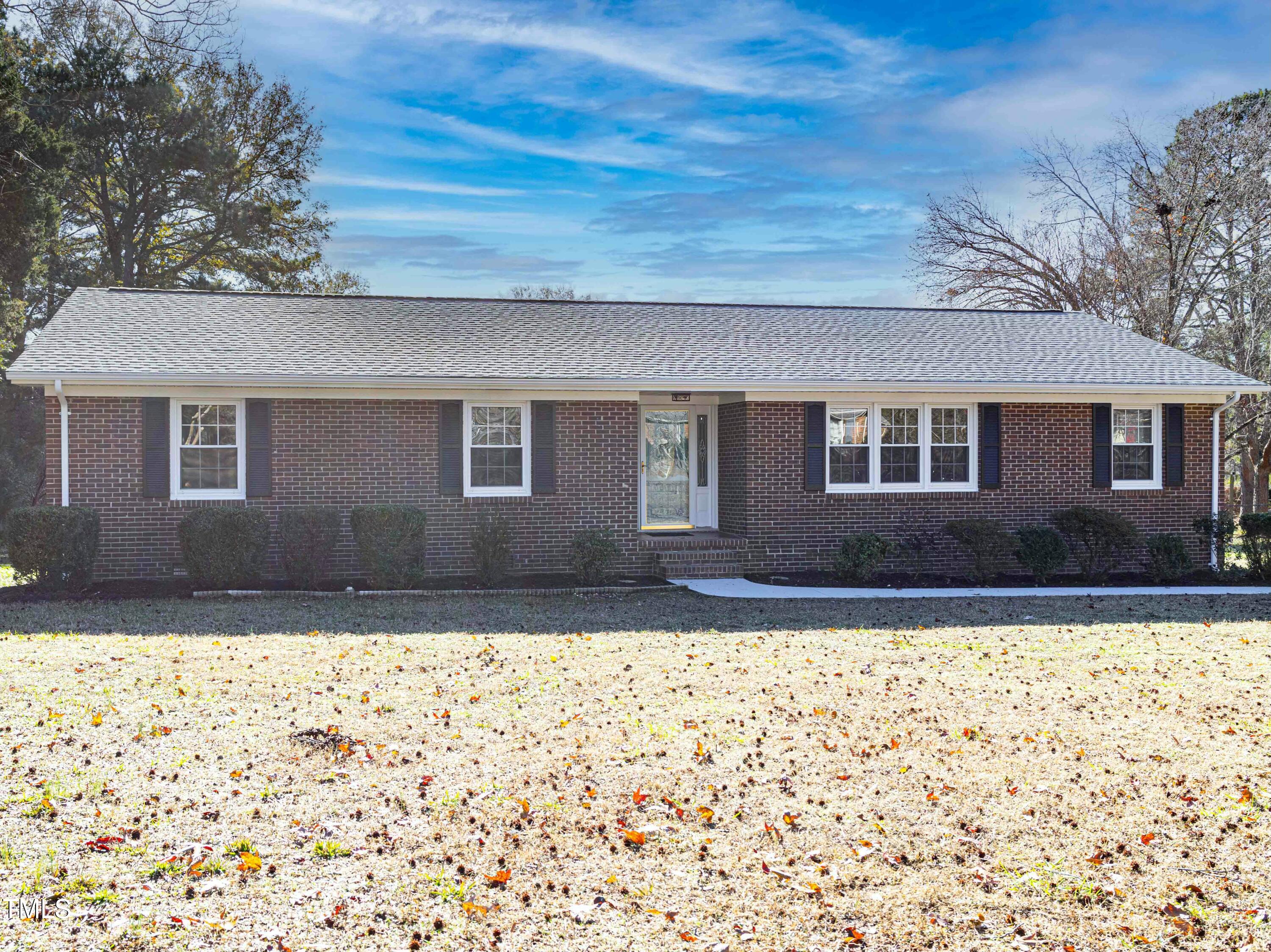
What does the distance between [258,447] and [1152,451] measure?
533 inches

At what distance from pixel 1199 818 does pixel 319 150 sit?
31624 mm

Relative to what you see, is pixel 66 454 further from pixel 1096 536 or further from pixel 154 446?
pixel 1096 536

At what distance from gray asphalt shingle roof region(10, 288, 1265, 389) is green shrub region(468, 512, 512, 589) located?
2122 mm

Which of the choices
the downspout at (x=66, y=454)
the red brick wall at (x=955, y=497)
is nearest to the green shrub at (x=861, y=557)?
the red brick wall at (x=955, y=497)

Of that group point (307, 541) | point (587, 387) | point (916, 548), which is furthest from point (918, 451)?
point (307, 541)

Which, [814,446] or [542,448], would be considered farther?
[814,446]

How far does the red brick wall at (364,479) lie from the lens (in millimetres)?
13312

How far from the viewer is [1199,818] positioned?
495cm

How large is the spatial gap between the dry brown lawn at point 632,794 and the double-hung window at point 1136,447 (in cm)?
671

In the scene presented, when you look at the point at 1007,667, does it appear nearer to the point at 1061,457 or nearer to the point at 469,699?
the point at 469,699

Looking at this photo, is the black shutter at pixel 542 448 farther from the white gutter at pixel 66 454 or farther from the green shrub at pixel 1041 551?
the green shrub at pixel 1041 551

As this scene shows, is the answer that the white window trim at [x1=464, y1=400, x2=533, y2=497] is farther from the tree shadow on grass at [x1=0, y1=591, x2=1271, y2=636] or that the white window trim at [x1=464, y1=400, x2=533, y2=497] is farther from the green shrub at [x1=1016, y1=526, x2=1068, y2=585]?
the green shrub at [x1=1016, y1=526, x2=1068, y2=585]

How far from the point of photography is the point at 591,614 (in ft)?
38.0

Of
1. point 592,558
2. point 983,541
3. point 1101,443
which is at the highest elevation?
point 1101,443
